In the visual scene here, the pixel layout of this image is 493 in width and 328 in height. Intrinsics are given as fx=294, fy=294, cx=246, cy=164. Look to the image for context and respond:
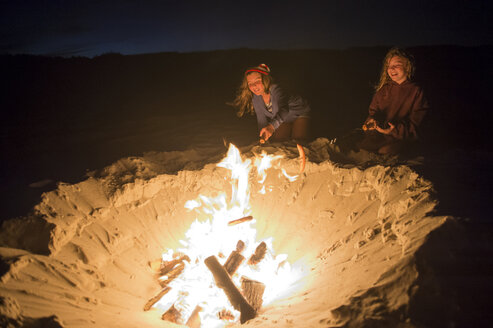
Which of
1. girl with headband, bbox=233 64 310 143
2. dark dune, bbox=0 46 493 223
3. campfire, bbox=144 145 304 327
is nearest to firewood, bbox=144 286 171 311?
campfire, bbox=144 145 304 327

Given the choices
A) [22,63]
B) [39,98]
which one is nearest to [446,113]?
[39,98]

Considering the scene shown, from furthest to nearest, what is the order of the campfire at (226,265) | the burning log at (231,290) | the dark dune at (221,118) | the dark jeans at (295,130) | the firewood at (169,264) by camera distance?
the dark jeans at (295,130) < the firewood at (169,264) < the campfire at (226,265) < the burning log at (231,290) < the dark dune at (221,118)

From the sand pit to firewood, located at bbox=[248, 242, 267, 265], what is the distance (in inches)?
12.2

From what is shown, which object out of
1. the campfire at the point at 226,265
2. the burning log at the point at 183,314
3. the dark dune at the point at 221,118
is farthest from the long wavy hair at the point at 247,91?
the burning log at the point at 183,314

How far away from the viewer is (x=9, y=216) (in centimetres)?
251

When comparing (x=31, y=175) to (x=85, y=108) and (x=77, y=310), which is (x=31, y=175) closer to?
(x=77, y=310)

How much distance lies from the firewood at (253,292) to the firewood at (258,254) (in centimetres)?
33

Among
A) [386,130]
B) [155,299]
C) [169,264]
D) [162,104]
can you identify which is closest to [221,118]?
[162,104]

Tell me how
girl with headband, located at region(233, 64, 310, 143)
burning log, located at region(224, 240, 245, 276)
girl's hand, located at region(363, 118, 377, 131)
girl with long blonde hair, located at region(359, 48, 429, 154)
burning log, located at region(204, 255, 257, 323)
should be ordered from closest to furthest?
1. burning log, located at region(204, 255, 257, 323)
2. burning log, located at region(224, 240, 245, 276)
3. girl with long blonde hair, located at region(359, 48, 429, 154)
4. girl's hand, located at region(363, 118, 377, 131)
5. girl with headband, located at region(233, 64, 310, 143)

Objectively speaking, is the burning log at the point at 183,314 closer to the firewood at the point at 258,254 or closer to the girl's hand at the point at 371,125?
the firewood at the point at 258,254

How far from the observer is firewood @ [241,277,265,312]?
2346mm

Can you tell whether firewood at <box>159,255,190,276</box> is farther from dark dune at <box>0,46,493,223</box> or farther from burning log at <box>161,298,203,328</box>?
dark dune at <box>0,46,493,223</box>

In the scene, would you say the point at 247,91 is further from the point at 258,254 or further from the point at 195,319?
the point at 195,319

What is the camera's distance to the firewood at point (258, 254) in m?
2.77
